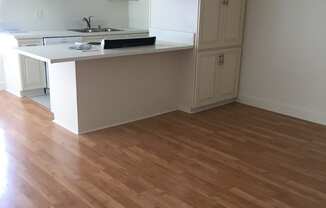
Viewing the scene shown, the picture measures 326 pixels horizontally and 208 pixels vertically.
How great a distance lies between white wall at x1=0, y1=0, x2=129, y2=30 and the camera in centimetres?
499

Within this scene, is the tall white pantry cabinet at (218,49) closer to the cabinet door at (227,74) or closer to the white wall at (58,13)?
the cabinet door at (227,74)

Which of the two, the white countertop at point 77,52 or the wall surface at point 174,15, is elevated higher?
the wall surface at point 174,15

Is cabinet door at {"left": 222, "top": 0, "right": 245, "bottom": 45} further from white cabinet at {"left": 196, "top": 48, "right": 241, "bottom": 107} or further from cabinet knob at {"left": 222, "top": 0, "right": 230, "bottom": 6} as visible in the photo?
white cabinet at {"left": 196, "top": 48, "right": 241, "bottom": 107}

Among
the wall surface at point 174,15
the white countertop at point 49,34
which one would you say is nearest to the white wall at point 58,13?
the white countertop at point 49,34

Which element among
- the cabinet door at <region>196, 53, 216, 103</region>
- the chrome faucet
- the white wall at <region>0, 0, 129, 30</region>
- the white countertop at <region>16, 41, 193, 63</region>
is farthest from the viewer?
the chrome faucet

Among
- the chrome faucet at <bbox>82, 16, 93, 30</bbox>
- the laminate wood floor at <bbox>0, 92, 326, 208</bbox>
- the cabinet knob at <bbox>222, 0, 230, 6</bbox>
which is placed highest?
the cabinet knob at <bbox>222, 0, 230, 6</bbox>

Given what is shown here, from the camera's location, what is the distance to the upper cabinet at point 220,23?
13.5ft

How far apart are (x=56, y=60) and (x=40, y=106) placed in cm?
165

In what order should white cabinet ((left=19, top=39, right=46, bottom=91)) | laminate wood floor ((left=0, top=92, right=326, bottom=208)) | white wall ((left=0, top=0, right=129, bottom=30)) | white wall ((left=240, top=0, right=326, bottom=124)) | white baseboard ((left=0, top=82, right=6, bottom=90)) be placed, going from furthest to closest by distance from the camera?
white baseboard ((left=0, top=82, right=6, bottom=90)) → white wall ((left=0, top=0, right=129, bottom=30)) → white cabinet ((left=19, top=39, right=46, bottom=91)) → white wall ((left=240, top=0, right=326, bottom=124)) → laminate wood floor ((left=0, top=92, right=326, bottom=208))

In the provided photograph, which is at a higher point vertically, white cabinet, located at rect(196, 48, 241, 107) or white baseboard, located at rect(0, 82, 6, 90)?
white cabinet, located at rect(196, 48, 241, 107)

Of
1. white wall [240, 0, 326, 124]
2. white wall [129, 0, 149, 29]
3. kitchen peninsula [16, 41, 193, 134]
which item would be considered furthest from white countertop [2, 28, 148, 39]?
white wall [240, 0, 326, 124]

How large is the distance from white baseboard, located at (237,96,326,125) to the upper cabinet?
0.80m

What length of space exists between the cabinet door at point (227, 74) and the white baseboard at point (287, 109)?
0.81ft

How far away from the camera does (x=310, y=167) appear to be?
10.1 feet
